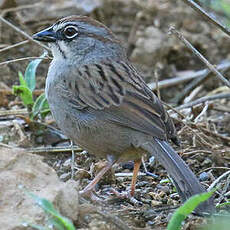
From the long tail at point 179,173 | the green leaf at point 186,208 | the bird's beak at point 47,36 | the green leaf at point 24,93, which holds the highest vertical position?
the bird's beak at point 47,36

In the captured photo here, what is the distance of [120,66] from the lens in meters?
4.74

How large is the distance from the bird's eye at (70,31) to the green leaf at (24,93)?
617mm

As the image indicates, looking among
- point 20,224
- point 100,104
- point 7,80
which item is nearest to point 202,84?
point 7,80

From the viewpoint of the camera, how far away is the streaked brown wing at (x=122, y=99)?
4.21 m

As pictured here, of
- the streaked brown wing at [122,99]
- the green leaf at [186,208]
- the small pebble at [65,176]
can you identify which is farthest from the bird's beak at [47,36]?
the green leaf at [186,208]

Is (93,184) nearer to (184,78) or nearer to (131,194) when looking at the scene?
(131,194)

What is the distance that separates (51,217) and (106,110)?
1.21 m

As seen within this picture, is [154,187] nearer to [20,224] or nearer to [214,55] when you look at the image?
[20,224]

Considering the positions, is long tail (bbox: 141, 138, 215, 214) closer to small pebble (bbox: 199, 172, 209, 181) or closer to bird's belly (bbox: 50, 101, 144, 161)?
bird's belly (bbox: 50, 101, 144, 161)

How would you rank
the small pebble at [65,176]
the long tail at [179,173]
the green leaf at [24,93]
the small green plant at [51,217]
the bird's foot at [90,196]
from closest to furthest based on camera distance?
the small green plant at [51,217], the long tail at [179,173], the bird's foot at [90,196], the small pebble at [65,176], the green leaf at [24,93]

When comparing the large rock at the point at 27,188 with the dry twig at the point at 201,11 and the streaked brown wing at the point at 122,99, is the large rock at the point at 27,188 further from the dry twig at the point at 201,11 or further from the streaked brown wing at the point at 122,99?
the dry twig at the point at 201,11

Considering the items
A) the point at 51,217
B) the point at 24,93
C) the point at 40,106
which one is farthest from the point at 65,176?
the point at 51,217

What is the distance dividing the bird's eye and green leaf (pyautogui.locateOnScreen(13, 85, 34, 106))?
0.62 metres

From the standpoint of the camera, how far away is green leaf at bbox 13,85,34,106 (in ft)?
16.8
